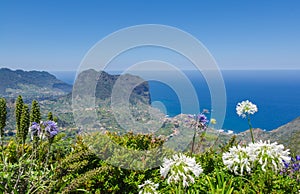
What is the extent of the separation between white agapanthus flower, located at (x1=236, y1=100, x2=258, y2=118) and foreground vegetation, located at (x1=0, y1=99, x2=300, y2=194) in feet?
1.60

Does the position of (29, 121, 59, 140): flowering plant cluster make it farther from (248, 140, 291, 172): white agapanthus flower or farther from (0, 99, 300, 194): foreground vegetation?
(248, 140, 291, 172): white agapanthus flower

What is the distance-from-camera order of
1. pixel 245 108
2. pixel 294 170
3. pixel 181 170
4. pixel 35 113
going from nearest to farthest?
pixel 181 170, pixel 35 113, pixel 245 108, pixel 294 170

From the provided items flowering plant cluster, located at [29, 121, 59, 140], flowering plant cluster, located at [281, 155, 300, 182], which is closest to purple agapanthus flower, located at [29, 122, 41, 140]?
flowering plant cluster, located at [29, 121, 59, 140]

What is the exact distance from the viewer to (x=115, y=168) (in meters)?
3.77

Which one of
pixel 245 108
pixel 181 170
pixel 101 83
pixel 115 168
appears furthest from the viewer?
pixel 101 83

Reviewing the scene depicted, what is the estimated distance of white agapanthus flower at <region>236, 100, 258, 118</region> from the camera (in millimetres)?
4039

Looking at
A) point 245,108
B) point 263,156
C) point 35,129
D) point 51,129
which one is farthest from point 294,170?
point 35,129

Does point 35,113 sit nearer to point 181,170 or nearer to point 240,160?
point 181,170

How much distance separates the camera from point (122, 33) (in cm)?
476

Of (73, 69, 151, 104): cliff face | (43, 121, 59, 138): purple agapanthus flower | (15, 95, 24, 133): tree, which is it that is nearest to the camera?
(43, 121, 59, 138): purple agapanthus flower

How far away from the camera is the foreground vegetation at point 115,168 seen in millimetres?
2746

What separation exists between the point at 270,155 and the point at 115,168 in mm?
2307

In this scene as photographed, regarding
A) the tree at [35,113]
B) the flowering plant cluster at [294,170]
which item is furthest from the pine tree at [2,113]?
the flowering plant cluster at [294,170]

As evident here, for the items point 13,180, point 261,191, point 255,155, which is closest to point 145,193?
point 255,155
